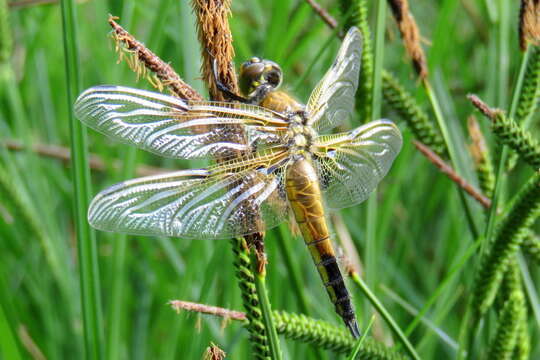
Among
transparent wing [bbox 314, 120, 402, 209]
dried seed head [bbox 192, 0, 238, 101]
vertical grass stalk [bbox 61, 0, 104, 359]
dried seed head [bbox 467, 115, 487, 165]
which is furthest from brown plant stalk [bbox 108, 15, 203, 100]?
dried seed head [bbox 467, 115, 487, 165]

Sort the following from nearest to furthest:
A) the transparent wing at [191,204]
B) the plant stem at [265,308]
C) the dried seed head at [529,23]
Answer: the plant stem at [265,308] → the transparent wing at [191,204] → the dried seed head at [529,23]

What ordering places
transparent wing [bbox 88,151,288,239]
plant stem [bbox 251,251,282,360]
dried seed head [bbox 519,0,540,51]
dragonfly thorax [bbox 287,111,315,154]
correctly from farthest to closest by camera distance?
dragonfly thorax [bbox 287,111,315,154] → dried seed head [bbox 519,0,540,51] → transparent wing [bbox 88,151,288,239] → plant stem [bbox 251,251,282,360]

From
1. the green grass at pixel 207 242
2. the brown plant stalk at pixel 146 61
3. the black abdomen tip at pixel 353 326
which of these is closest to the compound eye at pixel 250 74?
the green grass at pixel 207 242

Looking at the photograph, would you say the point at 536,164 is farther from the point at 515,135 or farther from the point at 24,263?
the point at 24,263

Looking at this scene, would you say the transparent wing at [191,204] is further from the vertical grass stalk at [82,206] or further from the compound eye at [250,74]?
the compound eye at [250,74]

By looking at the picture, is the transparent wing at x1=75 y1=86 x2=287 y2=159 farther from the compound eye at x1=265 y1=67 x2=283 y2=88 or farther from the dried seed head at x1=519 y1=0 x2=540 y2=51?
the dried seed head at x1=519 y1=0 x2=540 y2=51

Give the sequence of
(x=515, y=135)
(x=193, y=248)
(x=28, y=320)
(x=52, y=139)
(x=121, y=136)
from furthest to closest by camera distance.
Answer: (x=52, y=139) → (x=28, y=320) → (x=193, y=248) → (x=121, y=136) → (x=515, y=135)

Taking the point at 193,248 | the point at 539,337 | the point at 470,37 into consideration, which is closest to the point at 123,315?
the point at 193,248
